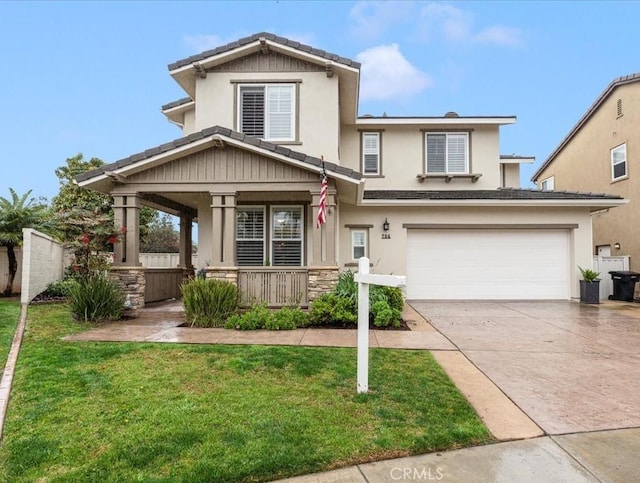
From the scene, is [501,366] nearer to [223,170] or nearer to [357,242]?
[223,170]

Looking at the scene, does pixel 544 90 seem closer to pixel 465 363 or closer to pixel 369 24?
pixel 369 24

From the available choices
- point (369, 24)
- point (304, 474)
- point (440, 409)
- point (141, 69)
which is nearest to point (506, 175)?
point (369, 24)

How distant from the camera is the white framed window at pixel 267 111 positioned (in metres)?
11.8

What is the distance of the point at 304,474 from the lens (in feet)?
9.52

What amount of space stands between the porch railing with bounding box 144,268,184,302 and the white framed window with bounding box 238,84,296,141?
483 centimetres

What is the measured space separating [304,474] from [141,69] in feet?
77.1

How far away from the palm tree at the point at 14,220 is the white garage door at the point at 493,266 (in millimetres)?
11845

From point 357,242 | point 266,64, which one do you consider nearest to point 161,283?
point 357,242

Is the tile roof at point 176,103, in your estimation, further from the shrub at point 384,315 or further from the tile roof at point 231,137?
the shrub at point 384,315

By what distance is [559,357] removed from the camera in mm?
6031

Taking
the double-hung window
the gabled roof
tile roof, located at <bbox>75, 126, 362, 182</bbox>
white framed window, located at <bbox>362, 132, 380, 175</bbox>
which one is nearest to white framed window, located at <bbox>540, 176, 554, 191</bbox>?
the gabled roof

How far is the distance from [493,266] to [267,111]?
27.9 ft

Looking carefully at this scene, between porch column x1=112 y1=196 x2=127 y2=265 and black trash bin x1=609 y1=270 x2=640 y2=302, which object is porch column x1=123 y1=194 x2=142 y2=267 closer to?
porch column x1=112 y1=196 x2=127 y2=265

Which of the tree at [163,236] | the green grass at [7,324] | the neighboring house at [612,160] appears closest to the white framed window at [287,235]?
the green grass at [7,324]
